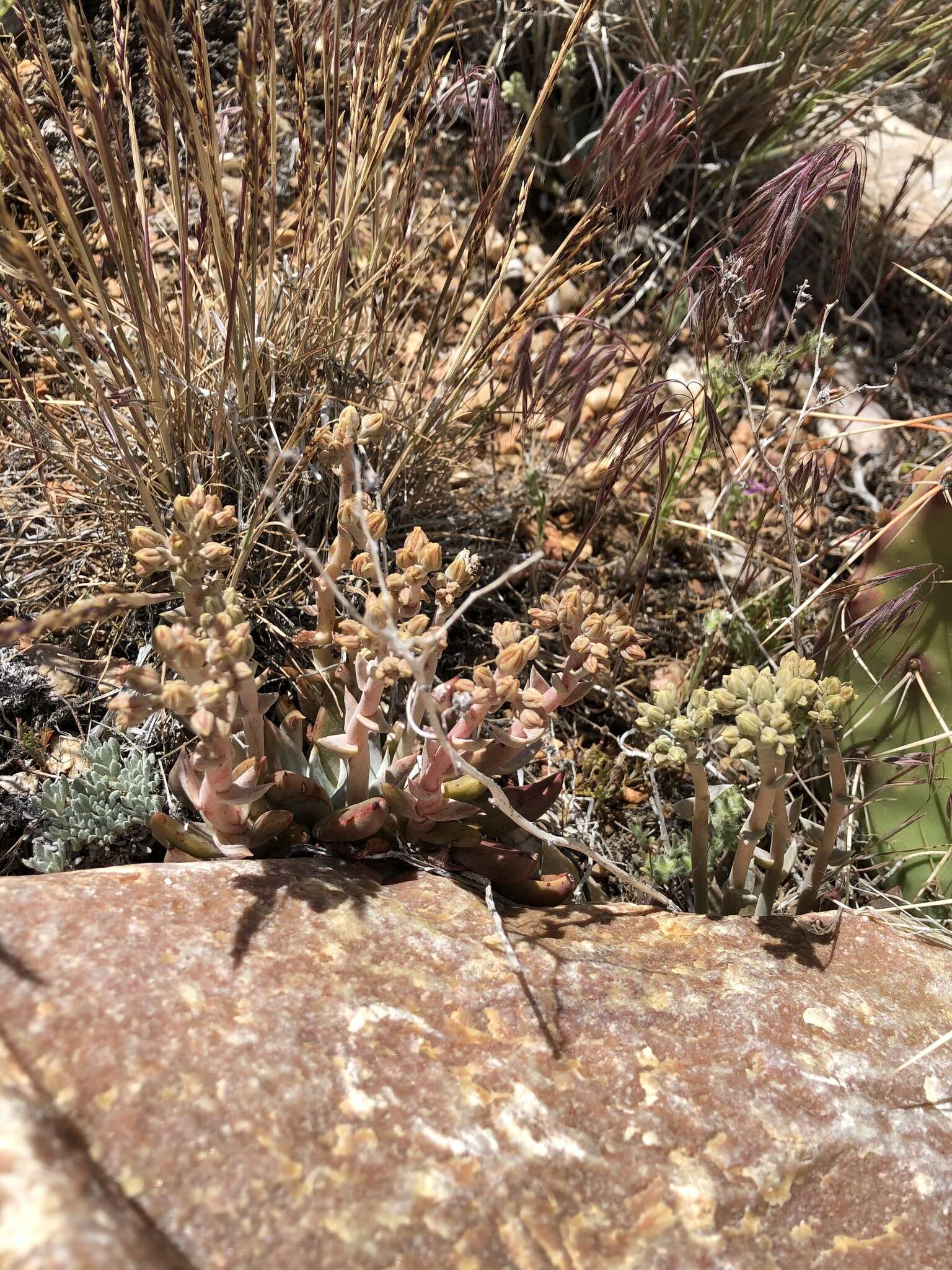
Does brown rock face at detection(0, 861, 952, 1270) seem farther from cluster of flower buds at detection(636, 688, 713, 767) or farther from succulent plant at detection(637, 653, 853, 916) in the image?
cluster of flower buds at detection(636, 688, 713, 767)

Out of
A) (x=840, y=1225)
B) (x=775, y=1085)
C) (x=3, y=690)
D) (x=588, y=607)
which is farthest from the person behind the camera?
(x=3, y=690)

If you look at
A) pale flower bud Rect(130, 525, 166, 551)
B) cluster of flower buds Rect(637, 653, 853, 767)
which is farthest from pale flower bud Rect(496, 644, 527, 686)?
pale flower bud Rect(130, 525, 166, 551)

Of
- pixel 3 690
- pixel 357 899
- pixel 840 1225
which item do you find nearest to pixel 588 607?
pixel 357 899

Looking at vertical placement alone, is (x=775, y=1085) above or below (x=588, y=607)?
below

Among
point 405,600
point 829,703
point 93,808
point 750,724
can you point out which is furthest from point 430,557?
point 93,808

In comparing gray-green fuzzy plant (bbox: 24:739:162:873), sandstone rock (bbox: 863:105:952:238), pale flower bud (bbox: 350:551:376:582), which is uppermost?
sandstone rock (bbox: 863:105:952:238)

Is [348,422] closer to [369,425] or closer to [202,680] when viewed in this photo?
[369,425]

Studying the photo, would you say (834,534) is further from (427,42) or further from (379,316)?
(427,42)
